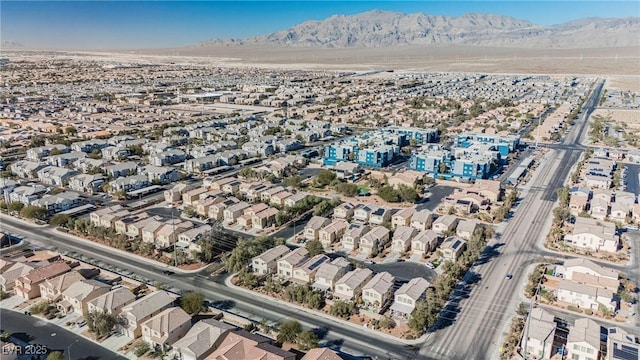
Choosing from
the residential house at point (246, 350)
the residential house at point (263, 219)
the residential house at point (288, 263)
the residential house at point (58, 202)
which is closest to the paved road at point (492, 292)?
the residential house at point (246, 350)

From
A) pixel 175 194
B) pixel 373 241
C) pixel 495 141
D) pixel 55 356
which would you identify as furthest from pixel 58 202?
pixel 495 141

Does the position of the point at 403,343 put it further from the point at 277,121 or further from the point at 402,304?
the point at 277,121

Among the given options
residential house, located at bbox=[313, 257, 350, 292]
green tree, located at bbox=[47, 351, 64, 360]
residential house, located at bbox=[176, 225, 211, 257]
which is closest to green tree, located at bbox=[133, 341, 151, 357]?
green tree, located at bbox=[47, 351, 64, 360]

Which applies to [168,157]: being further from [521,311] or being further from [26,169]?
[521,311]

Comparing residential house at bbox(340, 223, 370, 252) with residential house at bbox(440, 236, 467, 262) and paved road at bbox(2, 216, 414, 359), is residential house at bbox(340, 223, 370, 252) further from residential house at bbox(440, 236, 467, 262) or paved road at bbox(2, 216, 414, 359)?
paved road at bbox(2, 216, 414, 359)

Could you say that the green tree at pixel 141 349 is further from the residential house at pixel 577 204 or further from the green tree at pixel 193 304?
the residential house at pixel 577 204

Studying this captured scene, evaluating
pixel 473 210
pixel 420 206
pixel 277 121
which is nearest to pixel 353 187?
pixel 420 206
